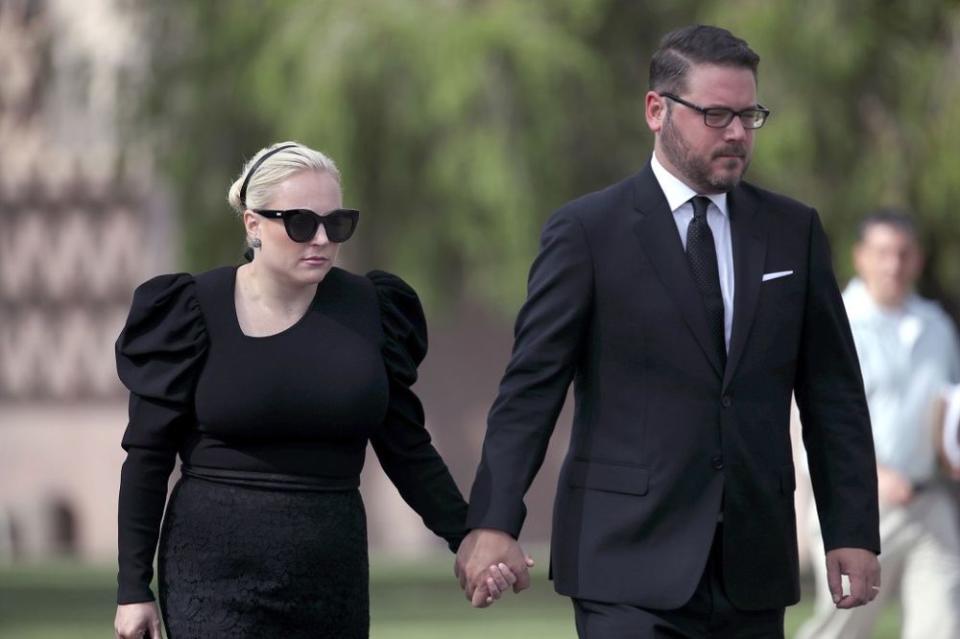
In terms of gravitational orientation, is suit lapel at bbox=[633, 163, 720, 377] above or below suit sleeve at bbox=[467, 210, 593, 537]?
above

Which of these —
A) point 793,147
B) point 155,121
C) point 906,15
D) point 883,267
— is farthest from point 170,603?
point 155,121

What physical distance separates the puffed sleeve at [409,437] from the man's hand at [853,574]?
1.04 meters

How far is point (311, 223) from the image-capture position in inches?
244

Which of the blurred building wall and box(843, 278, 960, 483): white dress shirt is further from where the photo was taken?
the blurred building wall

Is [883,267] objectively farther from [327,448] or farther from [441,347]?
[441,347]

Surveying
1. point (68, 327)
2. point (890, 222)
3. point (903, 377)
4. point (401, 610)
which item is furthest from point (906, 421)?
point (68, 327)

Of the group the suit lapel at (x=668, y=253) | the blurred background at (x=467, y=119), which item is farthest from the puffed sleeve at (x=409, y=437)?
the blurred background at (x=467, y=119)

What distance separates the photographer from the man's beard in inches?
238

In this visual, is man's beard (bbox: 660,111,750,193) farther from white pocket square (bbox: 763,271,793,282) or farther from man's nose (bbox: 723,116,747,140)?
white pocket square (bbox: 763,271,793,282)

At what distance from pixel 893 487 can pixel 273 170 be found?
4.40 meters

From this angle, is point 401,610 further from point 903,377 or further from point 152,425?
point 152,425

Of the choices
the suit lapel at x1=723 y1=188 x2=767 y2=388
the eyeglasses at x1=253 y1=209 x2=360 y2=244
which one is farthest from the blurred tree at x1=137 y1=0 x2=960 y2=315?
the eyeglasses at x1=253 y1=209 x2=360 y2=244

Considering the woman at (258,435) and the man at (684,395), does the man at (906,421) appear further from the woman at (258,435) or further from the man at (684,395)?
the woman at (258,435)

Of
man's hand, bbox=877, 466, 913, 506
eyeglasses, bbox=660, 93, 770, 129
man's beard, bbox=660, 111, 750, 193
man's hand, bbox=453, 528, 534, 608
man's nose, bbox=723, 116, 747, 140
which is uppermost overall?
eyeglasses, bbox=660, 93, 770, 129
